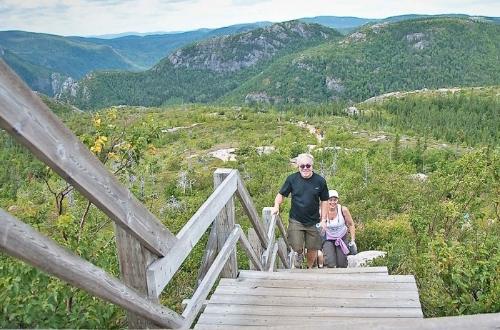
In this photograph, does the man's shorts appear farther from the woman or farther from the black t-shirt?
the woman

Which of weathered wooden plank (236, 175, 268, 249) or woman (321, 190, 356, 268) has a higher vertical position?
weathered wooden plank (236, 175, 268, 249)

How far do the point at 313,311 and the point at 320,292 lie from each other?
37 centimetres

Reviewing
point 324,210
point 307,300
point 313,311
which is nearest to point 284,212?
point 324,210

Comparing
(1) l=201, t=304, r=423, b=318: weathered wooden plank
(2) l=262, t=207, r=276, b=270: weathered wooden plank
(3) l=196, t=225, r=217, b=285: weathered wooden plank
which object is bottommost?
(2) l=262, t=207, r=276, b=270: weathered wooden plank

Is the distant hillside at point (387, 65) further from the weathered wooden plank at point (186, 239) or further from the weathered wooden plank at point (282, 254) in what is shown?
the weathered wooden plank at point (186, 239)

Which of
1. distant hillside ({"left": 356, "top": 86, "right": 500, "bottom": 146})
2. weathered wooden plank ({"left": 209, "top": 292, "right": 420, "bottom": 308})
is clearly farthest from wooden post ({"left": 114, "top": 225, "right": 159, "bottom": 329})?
distant hillside ({"left": 356, "top": 86, "right": 500, "bottom": 146})

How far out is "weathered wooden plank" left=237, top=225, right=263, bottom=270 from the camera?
14.2 feet

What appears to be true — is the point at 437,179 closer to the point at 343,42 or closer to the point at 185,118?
the point at 185,118

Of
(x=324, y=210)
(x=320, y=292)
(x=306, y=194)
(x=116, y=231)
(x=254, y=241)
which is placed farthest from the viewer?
(x=324, y=210)

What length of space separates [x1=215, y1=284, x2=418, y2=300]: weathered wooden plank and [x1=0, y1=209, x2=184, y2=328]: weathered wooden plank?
1676mm

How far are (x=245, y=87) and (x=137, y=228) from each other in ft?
589

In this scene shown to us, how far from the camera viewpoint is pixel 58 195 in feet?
13.9

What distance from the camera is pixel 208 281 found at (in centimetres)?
334

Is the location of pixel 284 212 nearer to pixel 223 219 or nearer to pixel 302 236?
pixel 302 236
